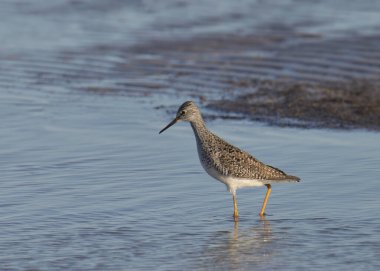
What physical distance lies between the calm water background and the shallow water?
14mm

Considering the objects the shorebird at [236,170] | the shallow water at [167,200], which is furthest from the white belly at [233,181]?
the shallow water at [167,200]

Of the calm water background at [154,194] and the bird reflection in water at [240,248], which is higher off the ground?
the calm water background at [154,194]

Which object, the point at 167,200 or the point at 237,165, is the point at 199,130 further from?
the point at 167,200

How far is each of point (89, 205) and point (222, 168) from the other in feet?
4.04

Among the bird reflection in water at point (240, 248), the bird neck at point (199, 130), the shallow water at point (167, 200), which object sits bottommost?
the bird reflection in water at point (240, 248)

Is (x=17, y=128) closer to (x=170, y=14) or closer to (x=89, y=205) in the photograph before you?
(x=89, y=205)

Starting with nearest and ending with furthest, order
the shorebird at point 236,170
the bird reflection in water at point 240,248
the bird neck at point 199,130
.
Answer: the bird reflection in water at point 240,248 → the shorebird at point 236,170 → the bird neck at point 199,130

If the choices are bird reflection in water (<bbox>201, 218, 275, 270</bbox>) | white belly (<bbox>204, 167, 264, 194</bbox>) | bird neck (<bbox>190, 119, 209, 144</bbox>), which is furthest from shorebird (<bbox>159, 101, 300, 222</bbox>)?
bird reflection in water (<bbox>201, 218, 275, 270</bbox>)

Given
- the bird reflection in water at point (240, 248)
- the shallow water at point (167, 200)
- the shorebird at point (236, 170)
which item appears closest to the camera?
the bird reflection in water at point (240, 248)

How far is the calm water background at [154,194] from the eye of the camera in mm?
7691

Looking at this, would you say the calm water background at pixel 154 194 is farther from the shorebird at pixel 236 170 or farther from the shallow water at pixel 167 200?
the shorebird at pixel 236 170

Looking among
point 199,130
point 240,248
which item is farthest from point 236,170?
point 240,248

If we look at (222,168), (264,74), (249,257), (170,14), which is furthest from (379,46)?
(249,257)

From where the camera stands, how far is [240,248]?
7953 mm
